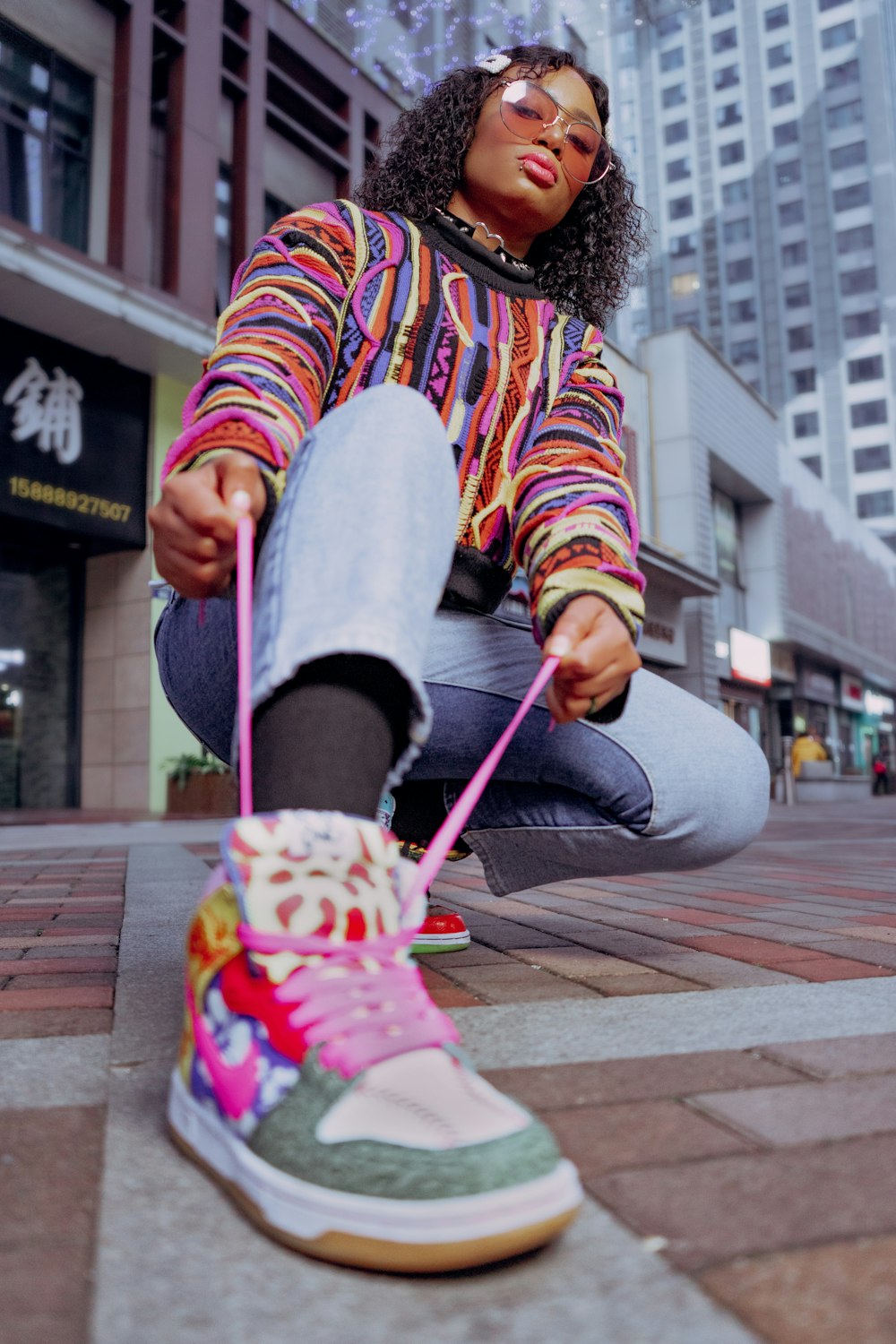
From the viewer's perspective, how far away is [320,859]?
33.6 inches

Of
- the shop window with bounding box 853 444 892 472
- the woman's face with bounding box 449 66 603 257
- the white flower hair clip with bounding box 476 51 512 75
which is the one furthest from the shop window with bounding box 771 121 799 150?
the woman's face with bounding box 449 66 603 257

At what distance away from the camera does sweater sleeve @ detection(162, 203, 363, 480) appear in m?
1.07

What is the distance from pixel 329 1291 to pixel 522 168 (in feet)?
5.31

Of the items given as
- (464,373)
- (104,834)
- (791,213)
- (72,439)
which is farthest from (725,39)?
(464,373)

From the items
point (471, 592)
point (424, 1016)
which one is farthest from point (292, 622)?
point (471, 592)

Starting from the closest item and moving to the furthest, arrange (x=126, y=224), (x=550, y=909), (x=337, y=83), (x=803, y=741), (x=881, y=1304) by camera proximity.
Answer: (x=881, y=1304) → (x=550, y=909) → (x=126, y=224) → (x=337, y=83) → (x=803, y=741)

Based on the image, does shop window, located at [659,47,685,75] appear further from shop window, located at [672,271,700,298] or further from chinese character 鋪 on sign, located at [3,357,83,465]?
chinese character 鋪 on sign, located at [3,357,83,465]

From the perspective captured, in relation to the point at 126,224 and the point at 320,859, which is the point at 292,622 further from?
the point at 126,224

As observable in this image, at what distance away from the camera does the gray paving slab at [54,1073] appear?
3.36 feet

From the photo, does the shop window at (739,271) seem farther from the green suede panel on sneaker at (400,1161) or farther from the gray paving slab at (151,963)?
the green suede panel on sneaker at (400,1161)

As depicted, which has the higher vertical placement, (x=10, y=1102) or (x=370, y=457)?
(x=370, y=457)

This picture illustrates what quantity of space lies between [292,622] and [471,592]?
622 mm

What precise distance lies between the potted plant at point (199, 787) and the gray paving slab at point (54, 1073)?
773 centimetres

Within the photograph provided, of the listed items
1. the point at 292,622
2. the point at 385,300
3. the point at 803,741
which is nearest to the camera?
the point at 292,622
